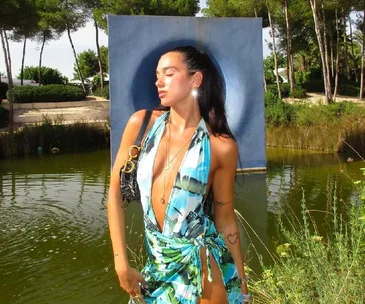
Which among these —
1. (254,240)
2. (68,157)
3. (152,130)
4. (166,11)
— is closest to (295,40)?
(166,11)

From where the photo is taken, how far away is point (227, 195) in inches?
57.7

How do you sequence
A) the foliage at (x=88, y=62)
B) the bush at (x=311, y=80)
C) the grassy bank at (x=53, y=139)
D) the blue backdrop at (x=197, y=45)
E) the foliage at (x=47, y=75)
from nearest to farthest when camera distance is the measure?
the blue backdrop at (x=197, y=45) → the grassy bank at (x=53, y=139) → the bush at (x=311, y=80) → the foliage at (x=47, y=75) → the foliage at (x=88, y=62)

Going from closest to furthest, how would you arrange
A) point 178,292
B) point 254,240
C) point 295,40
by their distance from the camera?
point 178,292 < point 254,240 < point 295,40

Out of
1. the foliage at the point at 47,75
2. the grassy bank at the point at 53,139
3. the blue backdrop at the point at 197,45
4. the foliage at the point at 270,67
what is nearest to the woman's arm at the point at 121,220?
the blue backdrop at the point at 197,45

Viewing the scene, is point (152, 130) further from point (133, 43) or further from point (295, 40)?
point (295, 40)

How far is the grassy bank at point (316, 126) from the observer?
11.0 m

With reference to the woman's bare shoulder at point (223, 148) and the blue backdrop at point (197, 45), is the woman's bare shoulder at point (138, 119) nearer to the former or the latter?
the woman's bare shoulder at point (223, 148)

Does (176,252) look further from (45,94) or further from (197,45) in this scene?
(45,94)

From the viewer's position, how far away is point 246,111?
8.45 meters

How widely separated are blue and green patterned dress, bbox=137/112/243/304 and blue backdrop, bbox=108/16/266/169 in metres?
5.71

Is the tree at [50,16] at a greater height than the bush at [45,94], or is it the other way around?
the tree at [50,16]

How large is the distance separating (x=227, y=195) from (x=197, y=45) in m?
6.47

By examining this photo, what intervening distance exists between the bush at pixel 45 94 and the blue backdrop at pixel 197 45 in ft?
42.1

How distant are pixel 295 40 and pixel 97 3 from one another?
9.71 meters
